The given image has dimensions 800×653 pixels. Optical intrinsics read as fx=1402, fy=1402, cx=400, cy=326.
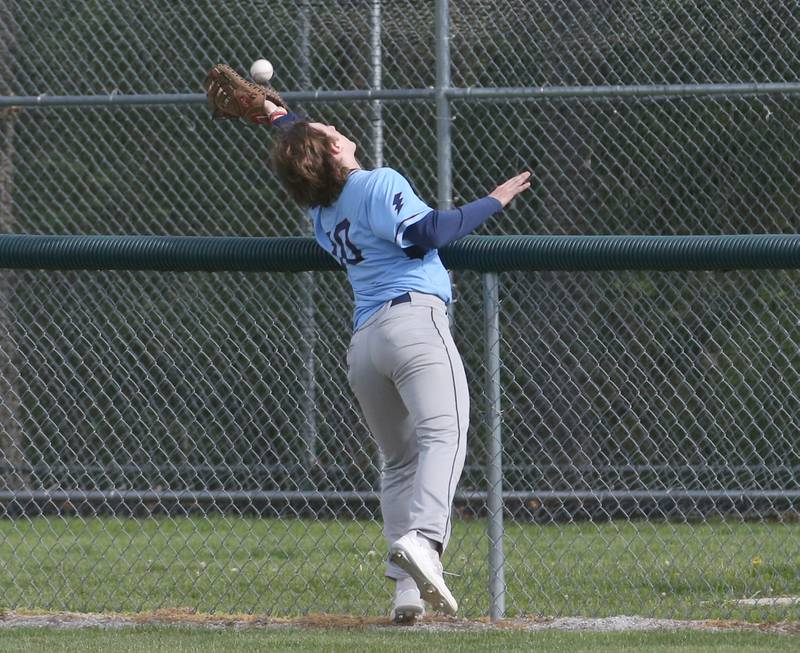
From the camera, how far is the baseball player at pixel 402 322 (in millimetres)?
4375

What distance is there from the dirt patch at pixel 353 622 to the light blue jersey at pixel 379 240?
1178 millimetres

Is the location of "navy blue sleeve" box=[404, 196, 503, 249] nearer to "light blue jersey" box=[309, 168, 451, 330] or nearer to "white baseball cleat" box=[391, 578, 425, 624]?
"light blue jersey" box=[309, 168, 451, 330]

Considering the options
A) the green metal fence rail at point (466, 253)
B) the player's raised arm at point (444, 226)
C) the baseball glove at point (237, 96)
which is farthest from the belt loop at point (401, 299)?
the baseball glove at point (237, 96)

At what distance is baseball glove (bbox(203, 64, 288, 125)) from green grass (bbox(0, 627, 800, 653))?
1.81 meters

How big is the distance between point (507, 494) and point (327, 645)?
4.33 ft

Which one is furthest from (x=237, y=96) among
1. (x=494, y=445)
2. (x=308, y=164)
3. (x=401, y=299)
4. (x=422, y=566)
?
(x=422, y=566)

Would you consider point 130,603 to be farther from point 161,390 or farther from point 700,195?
point 700,195

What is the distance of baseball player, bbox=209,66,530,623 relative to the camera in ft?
14.4

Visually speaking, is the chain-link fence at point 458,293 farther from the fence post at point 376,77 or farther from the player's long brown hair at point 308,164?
the player's long brown hair at point 308,164

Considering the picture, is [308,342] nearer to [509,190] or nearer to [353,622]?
[353,622]

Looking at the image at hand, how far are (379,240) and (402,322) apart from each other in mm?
280

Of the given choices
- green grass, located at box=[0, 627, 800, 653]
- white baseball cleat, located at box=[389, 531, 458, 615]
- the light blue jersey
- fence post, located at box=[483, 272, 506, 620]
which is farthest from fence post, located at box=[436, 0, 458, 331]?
white baseball cleat, located at box=[389, 531, 458, 615]

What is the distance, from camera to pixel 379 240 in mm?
4484

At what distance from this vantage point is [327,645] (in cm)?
449
